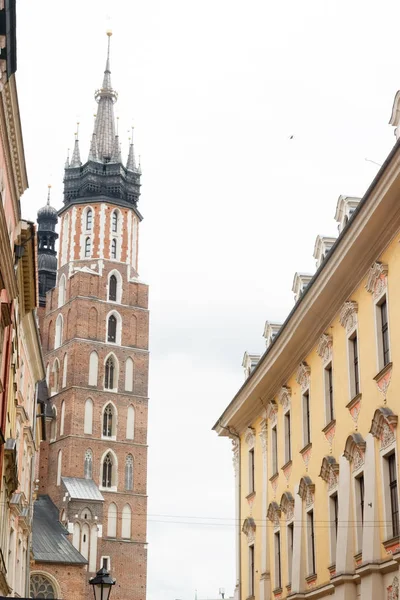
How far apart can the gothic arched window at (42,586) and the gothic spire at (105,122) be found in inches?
1381

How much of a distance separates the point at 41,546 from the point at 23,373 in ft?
112

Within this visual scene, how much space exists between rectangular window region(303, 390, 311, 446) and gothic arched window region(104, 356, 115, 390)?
50.8 m

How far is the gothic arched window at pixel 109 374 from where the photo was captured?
242 feet

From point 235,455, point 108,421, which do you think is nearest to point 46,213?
point 108,421

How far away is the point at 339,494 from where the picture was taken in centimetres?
1995

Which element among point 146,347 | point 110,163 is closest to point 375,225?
point 146,347

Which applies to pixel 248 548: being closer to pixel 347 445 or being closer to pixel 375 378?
pixel 347 445

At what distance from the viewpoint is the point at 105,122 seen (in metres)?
84.6

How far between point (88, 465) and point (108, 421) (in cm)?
377

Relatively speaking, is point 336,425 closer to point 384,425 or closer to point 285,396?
point 384,425

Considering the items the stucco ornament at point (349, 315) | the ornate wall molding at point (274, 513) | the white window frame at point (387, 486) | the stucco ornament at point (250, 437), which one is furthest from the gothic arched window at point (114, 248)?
the white window frame at point (387, 486)

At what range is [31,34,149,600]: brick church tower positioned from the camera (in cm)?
6756

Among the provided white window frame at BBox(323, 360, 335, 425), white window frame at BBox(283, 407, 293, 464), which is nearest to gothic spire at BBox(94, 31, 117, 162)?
white window frame at BBox(283, 407, 293, 464)

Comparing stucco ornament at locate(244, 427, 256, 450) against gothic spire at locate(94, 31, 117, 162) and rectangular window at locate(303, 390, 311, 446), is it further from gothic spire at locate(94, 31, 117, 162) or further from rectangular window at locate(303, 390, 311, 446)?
gothic spire at locate(94, 31, 117, 162)
